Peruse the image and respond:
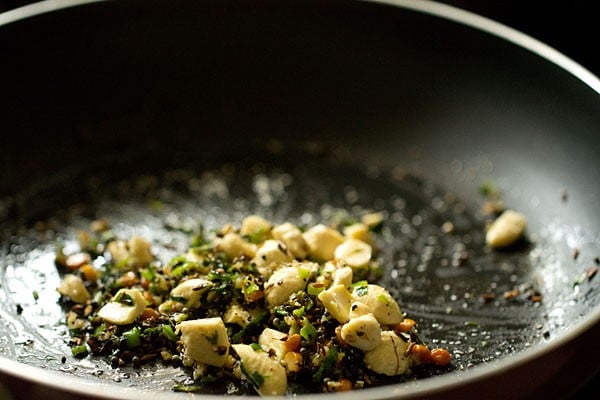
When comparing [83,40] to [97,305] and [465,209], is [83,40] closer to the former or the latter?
[97,305]

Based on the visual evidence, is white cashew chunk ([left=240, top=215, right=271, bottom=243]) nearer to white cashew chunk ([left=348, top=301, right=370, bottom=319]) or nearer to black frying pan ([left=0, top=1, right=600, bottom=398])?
black frying pan ([left=0, top=1, right=600, bottom=398])

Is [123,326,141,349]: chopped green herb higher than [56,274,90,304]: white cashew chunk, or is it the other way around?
[56,274,90,304]: white cashew chunk

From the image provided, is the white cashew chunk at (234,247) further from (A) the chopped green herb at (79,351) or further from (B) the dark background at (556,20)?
(B) the dark background at (556,20)

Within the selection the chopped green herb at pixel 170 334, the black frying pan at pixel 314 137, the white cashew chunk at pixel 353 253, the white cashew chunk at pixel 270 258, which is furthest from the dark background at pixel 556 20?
the chopped green herb at pixel 170 334

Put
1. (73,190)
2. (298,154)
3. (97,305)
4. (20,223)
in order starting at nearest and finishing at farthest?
(97,305)
(20,223)
(73,190)
(298,154)

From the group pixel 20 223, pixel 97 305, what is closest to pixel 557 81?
pixel 97 305

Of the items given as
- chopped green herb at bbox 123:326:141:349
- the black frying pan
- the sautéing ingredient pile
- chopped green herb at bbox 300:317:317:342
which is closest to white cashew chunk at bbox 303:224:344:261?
the sautéing ingredient pile
